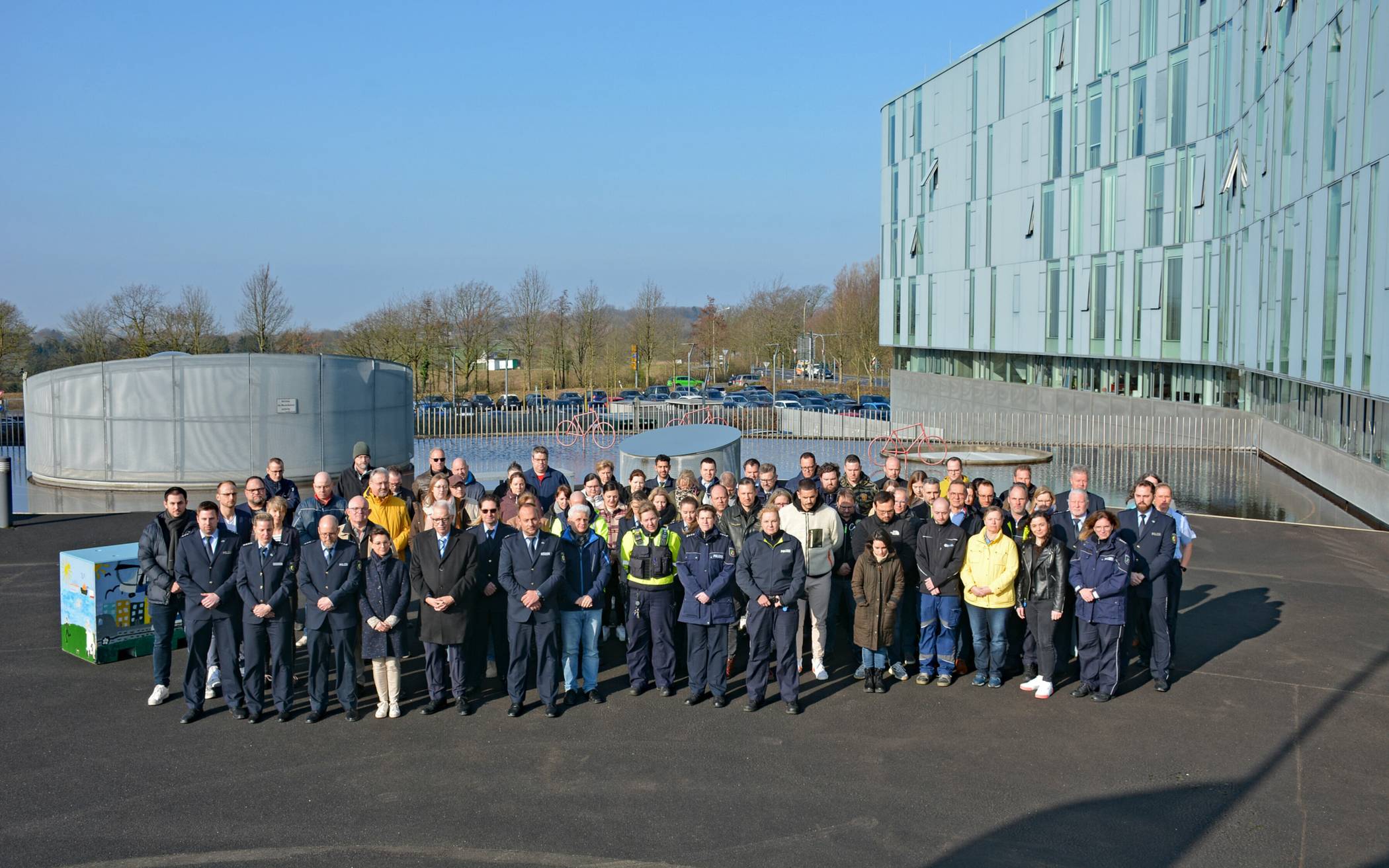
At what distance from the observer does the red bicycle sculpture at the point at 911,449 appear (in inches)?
1207

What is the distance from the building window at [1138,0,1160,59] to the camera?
38.6 m

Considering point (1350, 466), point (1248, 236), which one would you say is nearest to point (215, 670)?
point (1350, 466)

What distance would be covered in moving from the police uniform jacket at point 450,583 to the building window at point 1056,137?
129 ft

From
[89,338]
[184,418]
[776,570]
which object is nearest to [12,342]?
[89,338]

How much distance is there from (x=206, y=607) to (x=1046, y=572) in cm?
660

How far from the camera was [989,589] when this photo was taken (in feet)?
31.8

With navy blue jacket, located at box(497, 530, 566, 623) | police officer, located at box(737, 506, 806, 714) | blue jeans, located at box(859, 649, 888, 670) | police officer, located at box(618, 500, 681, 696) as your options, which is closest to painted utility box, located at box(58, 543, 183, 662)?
navy blue jacket, located at box(497, 530, 566, 623)

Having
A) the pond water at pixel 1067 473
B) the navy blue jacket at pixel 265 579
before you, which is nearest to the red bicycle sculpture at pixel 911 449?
the pond water at pixel 1067 473

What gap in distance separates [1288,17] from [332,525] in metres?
26.6

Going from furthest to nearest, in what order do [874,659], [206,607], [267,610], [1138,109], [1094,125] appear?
[1094,125] < [1138,109] < [874,659] < [206,607] < [267,610]

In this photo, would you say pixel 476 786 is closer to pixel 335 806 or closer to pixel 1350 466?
pixel 335 806

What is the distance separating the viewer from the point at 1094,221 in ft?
137

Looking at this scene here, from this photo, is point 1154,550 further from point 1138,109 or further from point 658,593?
point 1138,109

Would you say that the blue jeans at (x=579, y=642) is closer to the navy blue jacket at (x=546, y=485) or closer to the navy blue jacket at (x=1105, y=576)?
the navy blue jacket at (x=546, y=485)
